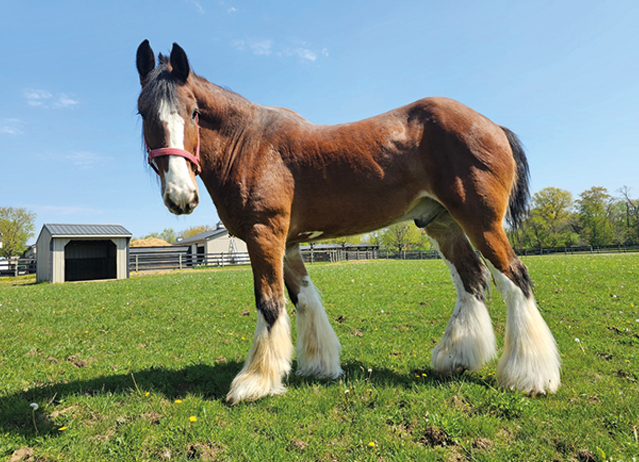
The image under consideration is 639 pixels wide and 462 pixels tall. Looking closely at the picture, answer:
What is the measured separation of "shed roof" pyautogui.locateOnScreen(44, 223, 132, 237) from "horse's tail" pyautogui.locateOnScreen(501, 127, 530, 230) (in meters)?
22.8

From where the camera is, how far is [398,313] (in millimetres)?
6805

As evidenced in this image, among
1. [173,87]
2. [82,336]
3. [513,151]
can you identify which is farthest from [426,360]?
[82,336]

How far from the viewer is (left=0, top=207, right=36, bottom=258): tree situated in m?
50.8

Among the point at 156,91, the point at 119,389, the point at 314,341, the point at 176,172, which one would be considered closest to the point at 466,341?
the point at 314,341

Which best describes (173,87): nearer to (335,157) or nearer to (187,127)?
(187,127)

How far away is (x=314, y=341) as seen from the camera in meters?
3.65

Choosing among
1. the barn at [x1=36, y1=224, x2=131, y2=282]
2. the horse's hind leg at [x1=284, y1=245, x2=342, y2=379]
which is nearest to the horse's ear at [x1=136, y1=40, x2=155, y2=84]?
the horse's hind leg at [x1=284, y1=245, x2=342, y2=379]

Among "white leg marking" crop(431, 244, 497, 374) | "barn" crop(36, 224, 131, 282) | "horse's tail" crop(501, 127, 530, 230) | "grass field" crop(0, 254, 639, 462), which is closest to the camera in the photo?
"grass field" crop(0, 254, 639, 462)

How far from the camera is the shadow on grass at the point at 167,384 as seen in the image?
294cm

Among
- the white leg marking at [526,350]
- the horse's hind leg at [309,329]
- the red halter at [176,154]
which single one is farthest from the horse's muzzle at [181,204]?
the white leg marking at [526,350]

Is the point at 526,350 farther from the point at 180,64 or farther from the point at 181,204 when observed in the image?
the point at 180,64

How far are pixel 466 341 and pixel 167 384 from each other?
123 inches

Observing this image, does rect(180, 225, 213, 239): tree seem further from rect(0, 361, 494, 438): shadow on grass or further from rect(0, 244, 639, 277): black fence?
rect(0, 361, 494, 438): shadow on grass

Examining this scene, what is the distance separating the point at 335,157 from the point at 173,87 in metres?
1.59
